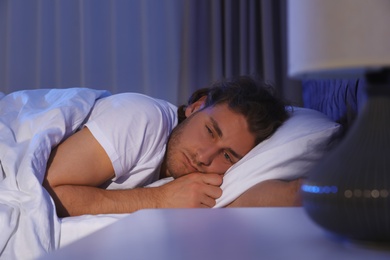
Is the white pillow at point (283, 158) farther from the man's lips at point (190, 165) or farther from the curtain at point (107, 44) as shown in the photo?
the curtain at point (107, 44)

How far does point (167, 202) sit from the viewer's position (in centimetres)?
155

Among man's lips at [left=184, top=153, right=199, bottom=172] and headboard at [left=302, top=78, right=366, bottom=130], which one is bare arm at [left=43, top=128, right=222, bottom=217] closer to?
man's lips at [left=184, top=153, right=199, bottom=172]

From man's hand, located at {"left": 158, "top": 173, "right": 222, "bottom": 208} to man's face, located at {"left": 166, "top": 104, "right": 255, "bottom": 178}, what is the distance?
10 cm

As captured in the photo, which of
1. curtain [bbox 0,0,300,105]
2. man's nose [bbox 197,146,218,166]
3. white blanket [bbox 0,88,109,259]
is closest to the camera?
white blanket [bbox 0,88,109,259]

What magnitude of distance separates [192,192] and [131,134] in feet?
0.78

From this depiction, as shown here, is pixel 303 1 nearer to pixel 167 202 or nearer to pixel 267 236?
pixel 267 236

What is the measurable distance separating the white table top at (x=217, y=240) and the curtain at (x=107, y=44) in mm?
2102

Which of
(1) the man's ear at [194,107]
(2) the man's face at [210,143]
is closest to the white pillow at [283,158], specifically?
(2) the man's face at [210,143]

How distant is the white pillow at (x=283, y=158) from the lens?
4.94 ft

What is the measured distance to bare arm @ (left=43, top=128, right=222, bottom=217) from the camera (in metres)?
1.51

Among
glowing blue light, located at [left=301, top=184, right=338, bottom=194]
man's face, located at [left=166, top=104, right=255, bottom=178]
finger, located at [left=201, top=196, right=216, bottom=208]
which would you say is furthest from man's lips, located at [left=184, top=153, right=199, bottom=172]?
glowing blue light, located at [left=301, top=184, right=338, bottom=194]

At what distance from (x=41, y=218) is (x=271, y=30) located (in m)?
1.70

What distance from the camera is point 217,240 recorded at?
2.32ft

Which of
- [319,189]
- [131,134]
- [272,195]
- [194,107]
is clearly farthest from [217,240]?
[194,107]
